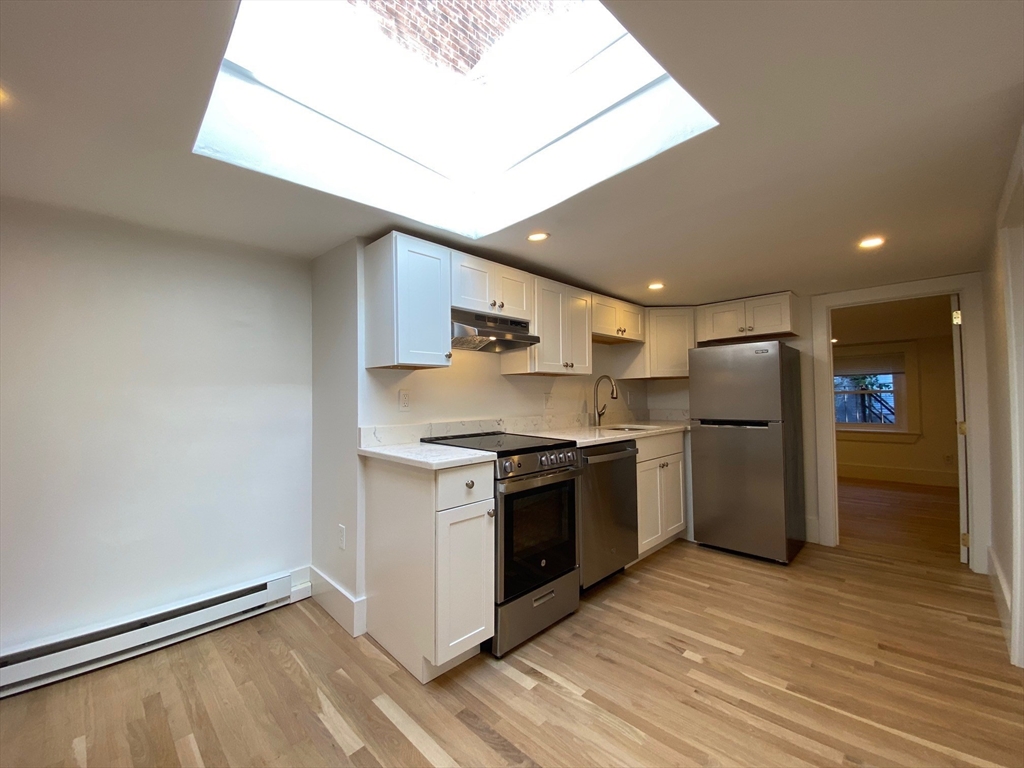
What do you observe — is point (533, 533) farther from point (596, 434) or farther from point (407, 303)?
point (407, 303)

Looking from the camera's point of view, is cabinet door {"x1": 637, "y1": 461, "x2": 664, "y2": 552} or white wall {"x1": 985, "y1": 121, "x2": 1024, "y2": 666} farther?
cabinet door {"x1": 637, "y1": 461, "x2": 664, "y2": 552}

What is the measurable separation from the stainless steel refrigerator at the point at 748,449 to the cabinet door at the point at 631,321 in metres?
0.55

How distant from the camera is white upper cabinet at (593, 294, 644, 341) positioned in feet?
11.3

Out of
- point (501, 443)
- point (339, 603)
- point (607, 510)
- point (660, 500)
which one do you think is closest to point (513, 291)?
point (501, 443)

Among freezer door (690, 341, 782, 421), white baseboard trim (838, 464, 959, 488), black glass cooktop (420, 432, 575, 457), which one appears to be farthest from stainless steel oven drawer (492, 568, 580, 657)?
white baseboard trim (838, 464, 959, 488)

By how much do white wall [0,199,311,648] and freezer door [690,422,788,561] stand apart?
3083 millimetres

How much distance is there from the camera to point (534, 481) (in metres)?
2.17

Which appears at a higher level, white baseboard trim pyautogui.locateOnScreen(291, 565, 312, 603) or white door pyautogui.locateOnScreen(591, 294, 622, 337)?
white door pyautogui.locateOnScreen(591, 294, 622, 337)

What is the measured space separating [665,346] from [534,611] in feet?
9.15

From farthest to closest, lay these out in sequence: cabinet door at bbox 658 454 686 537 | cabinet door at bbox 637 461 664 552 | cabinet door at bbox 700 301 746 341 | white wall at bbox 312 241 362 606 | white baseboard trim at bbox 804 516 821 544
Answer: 1. cabinet door at bbox 700 301 746 341
2. white baseboard trim at bbox 804 516 821 544
3. cabinet door at bbox 658 454 686 537
4. cabinet door at bbox 637 461 664 552
5. white wall at bbox 312 241 362 606

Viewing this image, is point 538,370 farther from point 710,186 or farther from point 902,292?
point 902,292

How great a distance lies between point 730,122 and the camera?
1382 millimetres

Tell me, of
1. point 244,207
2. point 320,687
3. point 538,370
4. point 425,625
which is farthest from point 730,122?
point 320,687

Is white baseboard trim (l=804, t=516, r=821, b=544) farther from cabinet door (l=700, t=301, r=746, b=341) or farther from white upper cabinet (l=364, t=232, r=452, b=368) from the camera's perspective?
white upper cabinet (l=364, t=232, r=452, b=368)
